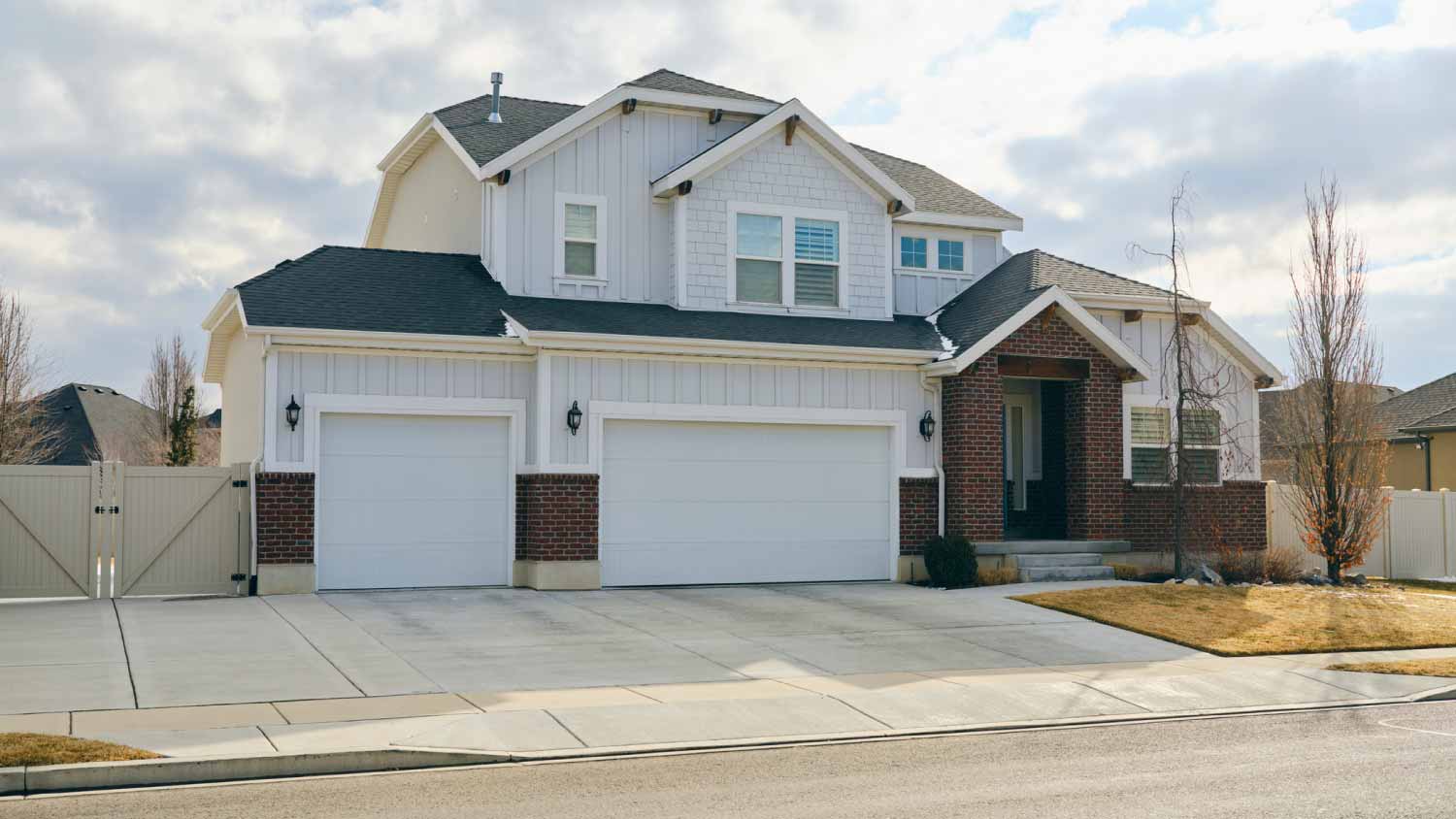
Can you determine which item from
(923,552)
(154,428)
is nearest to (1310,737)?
(923,552)

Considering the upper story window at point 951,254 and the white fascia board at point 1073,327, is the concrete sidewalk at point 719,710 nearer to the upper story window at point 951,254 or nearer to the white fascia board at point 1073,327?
the white fascia board at point 1073,327

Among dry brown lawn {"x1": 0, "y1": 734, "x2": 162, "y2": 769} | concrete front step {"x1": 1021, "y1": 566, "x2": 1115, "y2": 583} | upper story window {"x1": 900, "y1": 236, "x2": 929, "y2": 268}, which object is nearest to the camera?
dry brown lawn {"x1": 0, "y1": 734, "x2": 162, "y2": 769}

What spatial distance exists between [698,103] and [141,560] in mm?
10845

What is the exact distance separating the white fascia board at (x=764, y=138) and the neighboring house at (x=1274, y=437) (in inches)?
319

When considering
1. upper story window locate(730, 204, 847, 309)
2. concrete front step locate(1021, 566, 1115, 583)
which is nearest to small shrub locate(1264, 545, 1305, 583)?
concrete front step locate(1021, 566, 1115, 583)

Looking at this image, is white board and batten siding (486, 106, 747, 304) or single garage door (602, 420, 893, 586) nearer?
single garage door (602, 420, 893, 586)

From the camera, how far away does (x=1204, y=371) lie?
22625 mm

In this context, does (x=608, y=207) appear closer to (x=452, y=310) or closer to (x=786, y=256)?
(x=786, y=256)

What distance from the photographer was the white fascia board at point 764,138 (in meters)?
20.9

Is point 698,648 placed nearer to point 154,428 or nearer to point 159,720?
point 159,720

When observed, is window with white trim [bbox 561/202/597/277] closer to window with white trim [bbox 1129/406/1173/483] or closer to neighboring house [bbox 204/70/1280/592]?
neighboring house [bbox 204/70/1280/592]

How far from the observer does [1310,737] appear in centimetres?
1052

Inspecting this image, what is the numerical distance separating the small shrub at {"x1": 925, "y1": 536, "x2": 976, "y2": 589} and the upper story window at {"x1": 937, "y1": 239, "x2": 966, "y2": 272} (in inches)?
243

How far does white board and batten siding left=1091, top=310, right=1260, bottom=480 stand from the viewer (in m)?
22.3
